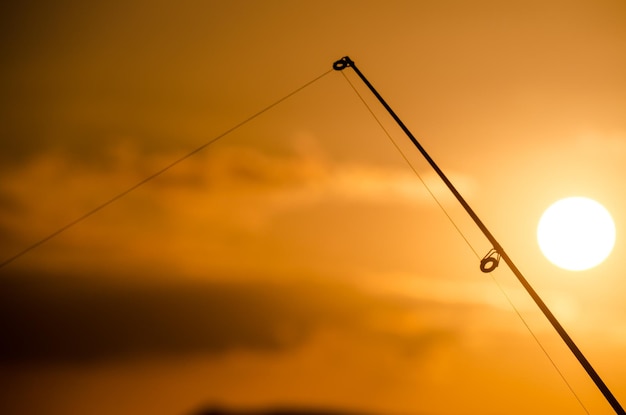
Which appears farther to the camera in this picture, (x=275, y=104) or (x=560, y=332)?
(x=275, y=104)

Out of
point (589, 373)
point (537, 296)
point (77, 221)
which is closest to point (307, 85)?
point (77, 221)

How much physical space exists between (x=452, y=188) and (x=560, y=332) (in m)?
3.49

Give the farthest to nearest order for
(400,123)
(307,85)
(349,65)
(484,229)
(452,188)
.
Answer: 1. (307,85)
2. (349,65)
3. (400,123)
4. (452,188)
5. (484,229)

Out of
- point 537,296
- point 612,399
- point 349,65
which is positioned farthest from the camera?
point 349,65

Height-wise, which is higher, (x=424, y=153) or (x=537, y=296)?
(x=424, y=153)

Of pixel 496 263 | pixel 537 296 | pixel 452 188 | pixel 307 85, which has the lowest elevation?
pixel 537 296

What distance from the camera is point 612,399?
25.4 feet

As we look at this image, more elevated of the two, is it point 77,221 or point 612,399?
point 77,221

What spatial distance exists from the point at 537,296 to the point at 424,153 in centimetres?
388

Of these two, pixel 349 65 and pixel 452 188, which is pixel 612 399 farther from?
pixel 349 65

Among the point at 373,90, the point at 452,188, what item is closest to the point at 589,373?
the point at 452,188

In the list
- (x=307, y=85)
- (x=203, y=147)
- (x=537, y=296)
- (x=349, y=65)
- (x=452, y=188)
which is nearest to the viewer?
(x=537, y=296)

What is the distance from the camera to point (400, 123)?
1120 centimetres

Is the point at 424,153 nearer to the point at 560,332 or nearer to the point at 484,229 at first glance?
the point at 484,229
